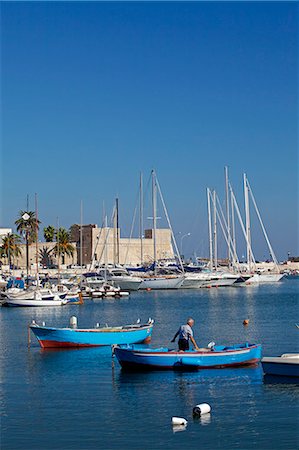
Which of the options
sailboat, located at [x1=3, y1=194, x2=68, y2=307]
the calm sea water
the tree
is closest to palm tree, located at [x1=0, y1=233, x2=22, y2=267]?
the tree

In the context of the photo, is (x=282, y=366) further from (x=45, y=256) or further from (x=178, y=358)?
(x=45, y=256)

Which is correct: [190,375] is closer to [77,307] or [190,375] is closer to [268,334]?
[268,334]

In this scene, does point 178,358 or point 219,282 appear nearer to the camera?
point 178,358

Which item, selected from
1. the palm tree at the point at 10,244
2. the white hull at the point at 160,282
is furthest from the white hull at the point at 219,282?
the palm tree at the point at 10,244

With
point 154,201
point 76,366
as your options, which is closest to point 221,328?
point 76,366

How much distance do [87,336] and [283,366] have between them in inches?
368

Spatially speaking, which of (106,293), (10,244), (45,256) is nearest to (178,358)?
(106,293)

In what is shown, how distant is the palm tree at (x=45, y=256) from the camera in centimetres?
11606

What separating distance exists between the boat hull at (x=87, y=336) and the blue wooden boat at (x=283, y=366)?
26.4 ft

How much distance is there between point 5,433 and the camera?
1548 centimetres

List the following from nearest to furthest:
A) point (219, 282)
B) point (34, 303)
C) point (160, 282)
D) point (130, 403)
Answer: point (130, 403) → point (34, 303) → point (160, 282) → point (219, 282)

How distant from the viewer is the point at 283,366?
20.0m

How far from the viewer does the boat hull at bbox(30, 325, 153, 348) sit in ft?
89.9

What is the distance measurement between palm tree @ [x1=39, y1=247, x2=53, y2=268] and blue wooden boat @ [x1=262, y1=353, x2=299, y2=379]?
318ft
